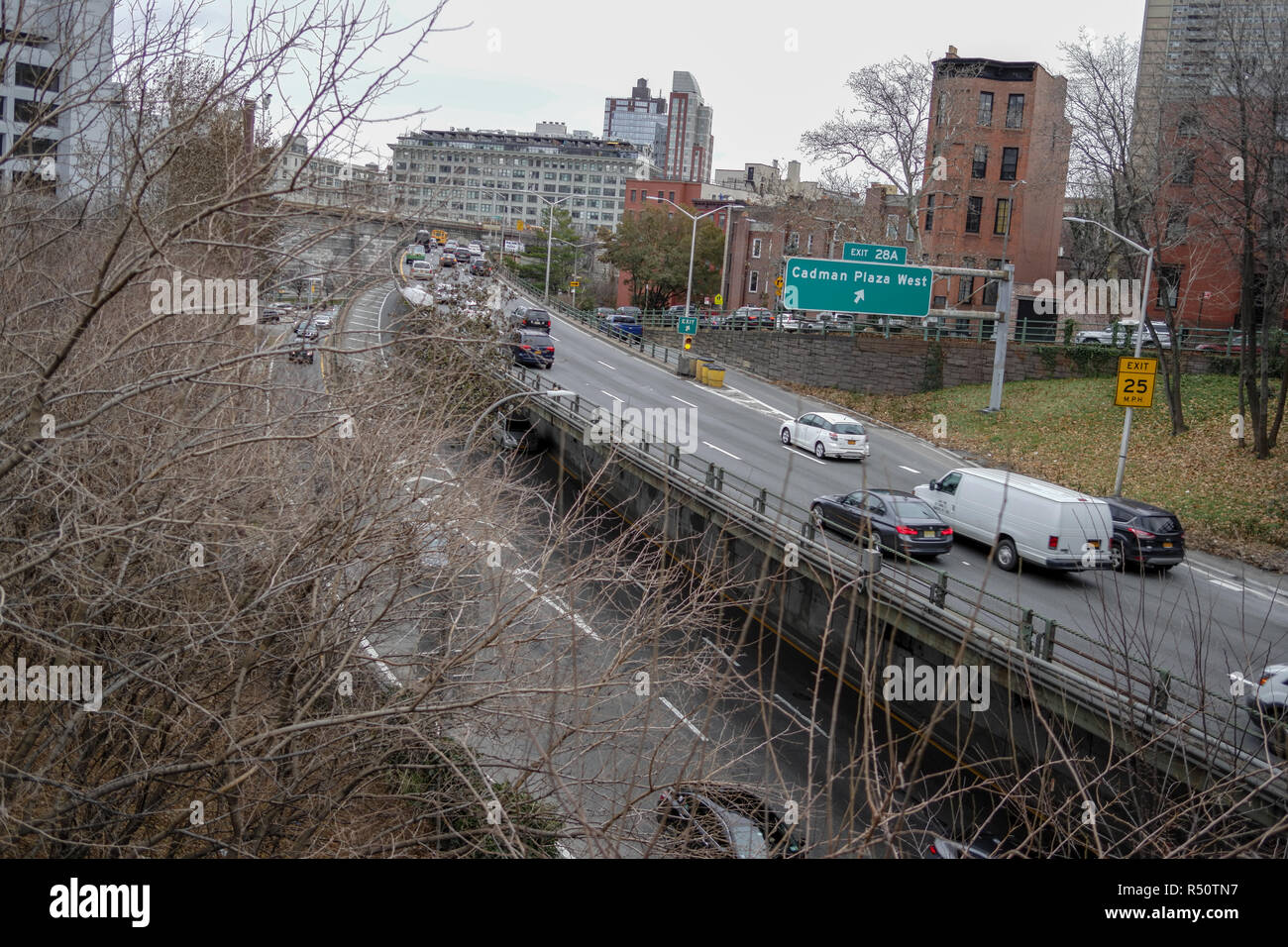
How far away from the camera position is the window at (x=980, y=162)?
49312 mm

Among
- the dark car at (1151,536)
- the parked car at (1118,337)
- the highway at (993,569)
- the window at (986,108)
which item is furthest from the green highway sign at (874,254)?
the window at (986,108)

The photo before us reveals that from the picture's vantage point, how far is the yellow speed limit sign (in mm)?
25469

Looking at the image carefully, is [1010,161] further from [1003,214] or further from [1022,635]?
[1022,635]

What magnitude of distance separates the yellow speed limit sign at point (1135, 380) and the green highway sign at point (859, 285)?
8727mm

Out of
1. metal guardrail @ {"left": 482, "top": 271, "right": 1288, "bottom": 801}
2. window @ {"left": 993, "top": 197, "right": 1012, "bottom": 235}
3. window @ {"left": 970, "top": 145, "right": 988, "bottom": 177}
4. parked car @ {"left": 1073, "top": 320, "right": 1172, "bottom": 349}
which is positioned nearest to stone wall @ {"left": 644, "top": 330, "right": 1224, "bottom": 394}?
parked car @ {"left": 1073, "top": 320, "right": 1172, "bottom": 349}

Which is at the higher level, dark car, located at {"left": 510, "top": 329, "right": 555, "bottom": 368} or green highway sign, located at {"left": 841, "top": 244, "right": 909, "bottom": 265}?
green highway sign, located at {"left": 841, "top": 244, "right": 909, "bottom": 265}

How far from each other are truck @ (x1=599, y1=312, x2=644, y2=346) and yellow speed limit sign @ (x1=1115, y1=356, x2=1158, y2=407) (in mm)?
30599

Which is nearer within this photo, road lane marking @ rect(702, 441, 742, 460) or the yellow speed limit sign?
the yellow speed limit sign

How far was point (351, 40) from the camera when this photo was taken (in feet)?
21.4

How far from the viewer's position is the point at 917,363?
43094 millimetres

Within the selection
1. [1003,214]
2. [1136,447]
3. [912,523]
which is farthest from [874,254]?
[1003,214]

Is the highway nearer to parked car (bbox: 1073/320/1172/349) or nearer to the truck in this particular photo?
the truck
